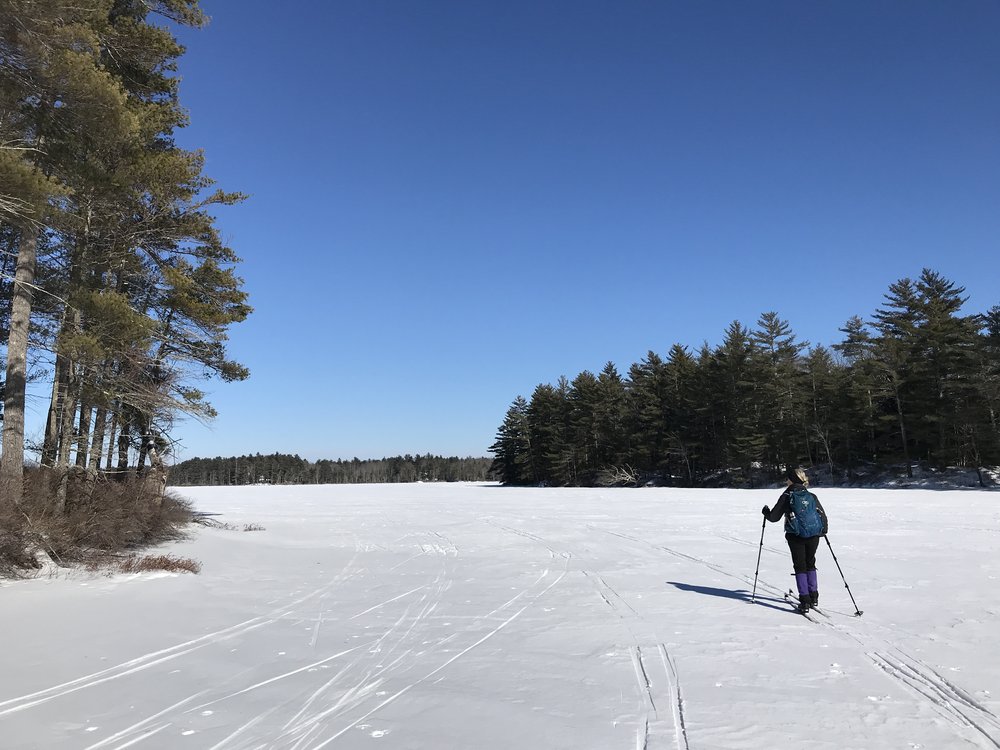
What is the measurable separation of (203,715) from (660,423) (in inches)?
1960

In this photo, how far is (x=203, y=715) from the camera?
4297mm

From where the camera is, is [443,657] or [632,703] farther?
[443,657]

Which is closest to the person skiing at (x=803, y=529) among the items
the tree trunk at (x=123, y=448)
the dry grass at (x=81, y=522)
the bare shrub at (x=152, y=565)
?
the bare shrub at (x=152, y=565)

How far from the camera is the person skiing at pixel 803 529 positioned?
7117 millimetres

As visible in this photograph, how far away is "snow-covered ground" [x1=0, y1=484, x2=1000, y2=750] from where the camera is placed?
3.92m

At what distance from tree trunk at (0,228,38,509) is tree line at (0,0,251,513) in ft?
0.08

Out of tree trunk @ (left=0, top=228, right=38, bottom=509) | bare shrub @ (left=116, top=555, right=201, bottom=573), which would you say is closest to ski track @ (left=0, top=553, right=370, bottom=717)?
bare shrub @ (left=116, top=555, right=201, bottom=573)

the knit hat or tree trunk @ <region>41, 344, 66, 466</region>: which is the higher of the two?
Answer: tree trunk @ <region>41, 344, 66, 466</region>

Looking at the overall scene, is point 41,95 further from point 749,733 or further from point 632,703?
point 749,733

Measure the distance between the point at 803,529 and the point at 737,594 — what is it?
4.40 feet

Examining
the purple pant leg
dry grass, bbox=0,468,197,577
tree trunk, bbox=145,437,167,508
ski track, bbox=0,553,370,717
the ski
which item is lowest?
ski track, bbox=0,553,370,717

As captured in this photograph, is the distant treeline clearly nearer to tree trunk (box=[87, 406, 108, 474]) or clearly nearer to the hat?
tree trunk (box=[87, 406, 108, 474])

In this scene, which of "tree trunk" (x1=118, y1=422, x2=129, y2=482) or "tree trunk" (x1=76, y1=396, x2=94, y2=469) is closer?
"tree trunk" (x1=76, y1=396, x2=94, y2=469)

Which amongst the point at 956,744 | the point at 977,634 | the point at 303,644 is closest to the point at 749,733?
the point at 956,744
